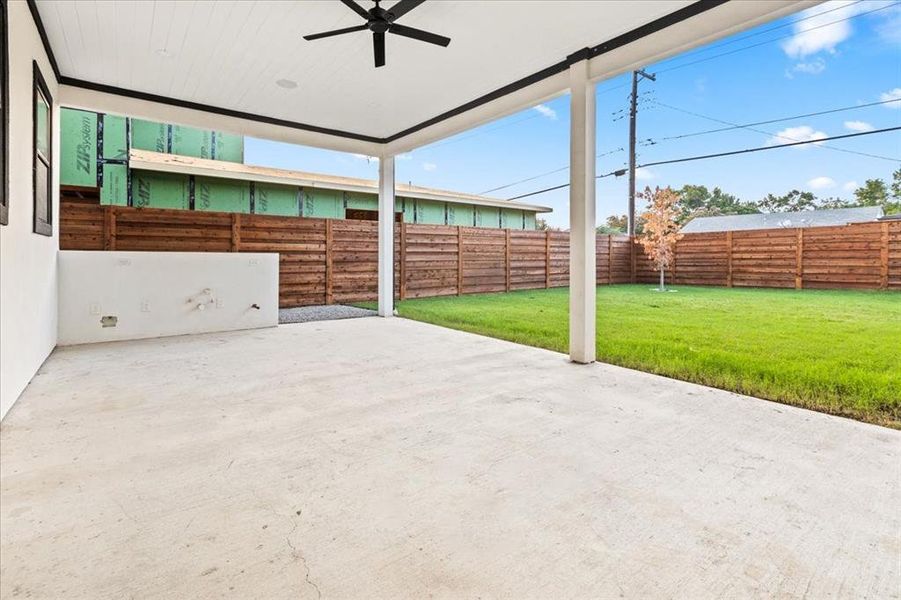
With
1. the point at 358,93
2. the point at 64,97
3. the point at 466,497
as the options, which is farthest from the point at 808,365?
the point at 64,97

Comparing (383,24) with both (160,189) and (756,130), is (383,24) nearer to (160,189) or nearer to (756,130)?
(160,189)

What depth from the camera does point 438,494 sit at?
1550 mm

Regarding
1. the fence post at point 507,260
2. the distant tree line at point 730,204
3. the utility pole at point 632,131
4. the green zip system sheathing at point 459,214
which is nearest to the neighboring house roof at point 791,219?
the distant tree line at point 730,204

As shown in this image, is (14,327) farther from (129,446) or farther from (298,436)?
(298,436)

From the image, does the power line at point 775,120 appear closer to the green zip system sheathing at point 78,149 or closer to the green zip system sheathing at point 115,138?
the green zip system sheathing at point 115,138

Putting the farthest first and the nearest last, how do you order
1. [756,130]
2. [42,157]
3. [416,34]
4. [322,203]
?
[322,203], [756,130], [42,157], [416,34]

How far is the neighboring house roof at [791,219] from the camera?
14414 millimetres

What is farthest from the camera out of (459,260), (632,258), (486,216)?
(486,216)

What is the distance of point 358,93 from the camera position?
15.0 feet

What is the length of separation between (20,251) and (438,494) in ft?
9.87

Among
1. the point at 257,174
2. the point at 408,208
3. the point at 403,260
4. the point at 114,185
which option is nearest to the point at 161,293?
the point at 403,260

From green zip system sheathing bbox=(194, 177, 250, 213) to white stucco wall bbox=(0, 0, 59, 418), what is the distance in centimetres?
606

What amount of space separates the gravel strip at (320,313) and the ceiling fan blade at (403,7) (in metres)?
4.02

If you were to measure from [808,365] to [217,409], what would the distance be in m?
4.19
